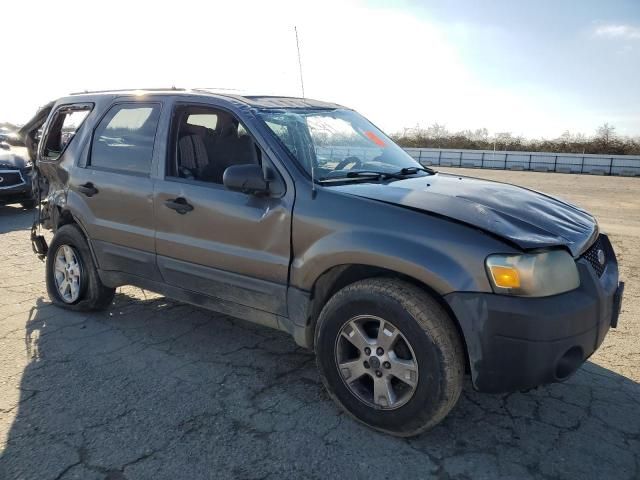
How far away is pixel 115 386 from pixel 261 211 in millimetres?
1432

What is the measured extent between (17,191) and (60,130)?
211 inches

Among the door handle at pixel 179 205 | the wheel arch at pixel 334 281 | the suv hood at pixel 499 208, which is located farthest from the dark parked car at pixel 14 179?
the suv hood at pixel 499 208

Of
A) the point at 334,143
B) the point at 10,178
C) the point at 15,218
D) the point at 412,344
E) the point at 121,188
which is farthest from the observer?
the point at 10,178

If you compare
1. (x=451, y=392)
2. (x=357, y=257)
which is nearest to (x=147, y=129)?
(x=357, y=257)

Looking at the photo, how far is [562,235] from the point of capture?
2.68m

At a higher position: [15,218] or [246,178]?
[246,178]

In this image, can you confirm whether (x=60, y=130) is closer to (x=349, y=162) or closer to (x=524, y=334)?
(x=349, y=162)

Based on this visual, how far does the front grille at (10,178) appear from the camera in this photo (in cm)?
916

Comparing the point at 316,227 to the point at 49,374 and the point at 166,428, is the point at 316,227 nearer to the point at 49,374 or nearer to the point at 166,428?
the point at 166,428

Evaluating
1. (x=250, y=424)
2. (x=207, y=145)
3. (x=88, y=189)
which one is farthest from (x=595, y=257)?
(x=88, y=189)

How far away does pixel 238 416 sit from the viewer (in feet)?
9.45

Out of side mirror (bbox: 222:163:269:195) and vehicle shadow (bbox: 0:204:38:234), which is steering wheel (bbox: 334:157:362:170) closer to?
side mirror (bbox: 222:163:269:195)

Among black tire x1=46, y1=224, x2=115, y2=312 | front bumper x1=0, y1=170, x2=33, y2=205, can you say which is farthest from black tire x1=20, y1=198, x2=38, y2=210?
black tire x1=46, y1=224, x2=115, y2=312

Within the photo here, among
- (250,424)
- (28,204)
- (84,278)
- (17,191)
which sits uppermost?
(17,191)
